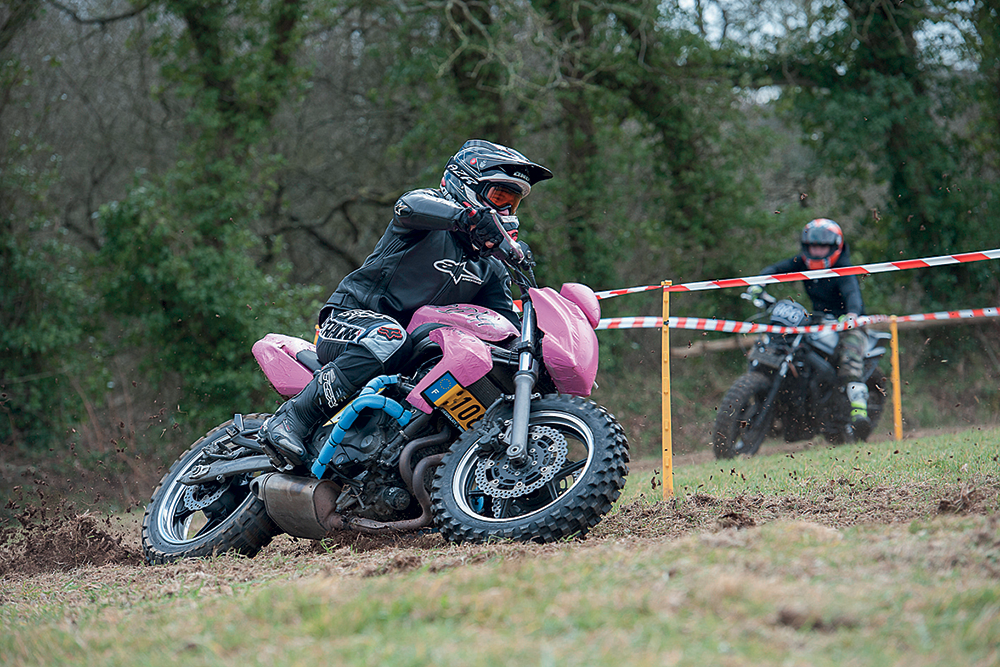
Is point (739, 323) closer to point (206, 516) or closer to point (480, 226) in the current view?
point (480, 226)

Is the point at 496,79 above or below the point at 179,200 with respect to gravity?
above

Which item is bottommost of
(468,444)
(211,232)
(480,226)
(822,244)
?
(468,444)

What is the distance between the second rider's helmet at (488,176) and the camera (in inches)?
195

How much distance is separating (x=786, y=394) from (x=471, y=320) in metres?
5.25

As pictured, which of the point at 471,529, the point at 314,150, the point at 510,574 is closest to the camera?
the point at 510,574

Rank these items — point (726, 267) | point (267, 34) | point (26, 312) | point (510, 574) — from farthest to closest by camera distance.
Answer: point (726, 267)
point (267, 34)
point (26, 312)
point (510, 574)

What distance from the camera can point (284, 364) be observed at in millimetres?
5566

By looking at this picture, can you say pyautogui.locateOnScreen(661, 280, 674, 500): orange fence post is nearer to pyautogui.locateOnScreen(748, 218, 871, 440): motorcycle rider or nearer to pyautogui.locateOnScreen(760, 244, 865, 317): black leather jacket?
pyautogui.locateOnScreen(748, 218, 871, 440): motorcycle rider

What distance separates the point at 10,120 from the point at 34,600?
37.1 feet

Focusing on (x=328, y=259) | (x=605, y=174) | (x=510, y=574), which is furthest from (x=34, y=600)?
(x=328, y=259)

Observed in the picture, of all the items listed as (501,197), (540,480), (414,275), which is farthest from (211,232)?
(540,480)

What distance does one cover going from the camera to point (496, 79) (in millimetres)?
15430

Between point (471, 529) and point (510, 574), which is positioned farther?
point (471, 529)

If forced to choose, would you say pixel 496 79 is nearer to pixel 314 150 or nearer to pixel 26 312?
pixel 314 150
